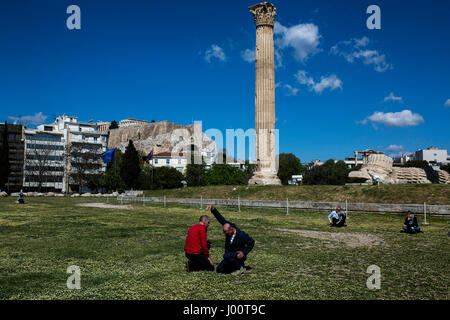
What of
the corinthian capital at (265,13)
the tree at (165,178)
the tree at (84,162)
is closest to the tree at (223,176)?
the tree at (165,178)

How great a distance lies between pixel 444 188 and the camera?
26656 millimetres

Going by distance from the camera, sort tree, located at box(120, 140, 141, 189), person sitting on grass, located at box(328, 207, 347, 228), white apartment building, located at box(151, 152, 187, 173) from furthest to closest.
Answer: white apartment building, located at box(151, 152, 187, 173) → tree, located at box(120, 140, 141, 189) → person sitting on grass, located at box(328, 207, 347, 228)

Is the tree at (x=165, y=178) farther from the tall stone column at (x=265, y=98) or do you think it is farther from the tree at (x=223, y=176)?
the tall stone column at (x=265, y=98)

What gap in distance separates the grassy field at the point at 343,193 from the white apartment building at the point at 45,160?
65470 millimetres

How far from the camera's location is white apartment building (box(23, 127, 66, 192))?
93.7m

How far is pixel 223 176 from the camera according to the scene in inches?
3324

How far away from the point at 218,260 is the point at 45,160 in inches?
3785

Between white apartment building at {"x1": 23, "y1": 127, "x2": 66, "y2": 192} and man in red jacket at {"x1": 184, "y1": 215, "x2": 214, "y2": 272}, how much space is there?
307 ft

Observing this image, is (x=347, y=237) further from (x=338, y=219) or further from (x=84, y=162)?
(x=84, y=162)

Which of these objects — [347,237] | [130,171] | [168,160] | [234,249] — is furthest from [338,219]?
[168,160]

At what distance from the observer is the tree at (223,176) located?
83.6 meters

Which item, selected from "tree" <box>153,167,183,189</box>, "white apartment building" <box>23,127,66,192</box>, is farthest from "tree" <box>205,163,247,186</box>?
"white apartment building" <box>23,127,66,192</box>

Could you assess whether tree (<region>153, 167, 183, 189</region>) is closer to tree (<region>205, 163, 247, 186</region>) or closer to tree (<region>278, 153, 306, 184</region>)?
tree (<region>205, 163, 247, 186</region>)
